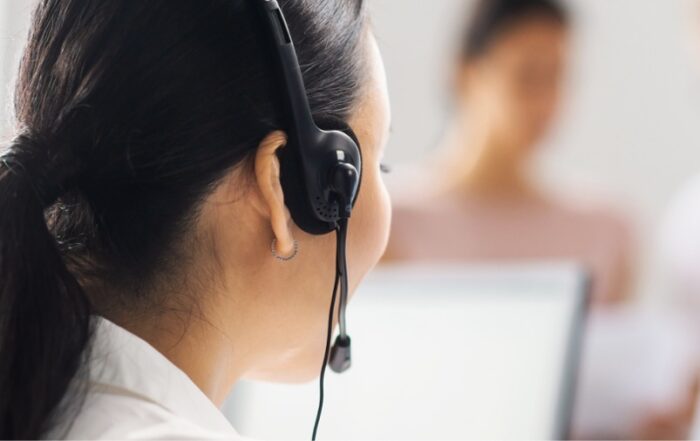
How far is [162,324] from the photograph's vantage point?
88 cm

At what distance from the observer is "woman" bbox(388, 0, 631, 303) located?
2.33 metres

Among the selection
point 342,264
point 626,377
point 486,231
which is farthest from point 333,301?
point 486,231

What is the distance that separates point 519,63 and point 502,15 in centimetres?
10

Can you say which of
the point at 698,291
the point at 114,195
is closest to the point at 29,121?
the point at 114,195

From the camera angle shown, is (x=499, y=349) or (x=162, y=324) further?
(x=499, y=349)

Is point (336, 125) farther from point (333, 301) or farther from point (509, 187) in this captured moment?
point (509, 187)

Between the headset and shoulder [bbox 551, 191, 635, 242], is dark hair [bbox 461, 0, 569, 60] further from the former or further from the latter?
the headset

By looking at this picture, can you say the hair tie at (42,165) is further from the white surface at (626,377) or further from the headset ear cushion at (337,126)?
the white surface at (626,377)

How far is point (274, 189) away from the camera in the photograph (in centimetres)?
88

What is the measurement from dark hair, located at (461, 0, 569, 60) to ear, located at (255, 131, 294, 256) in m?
1.53

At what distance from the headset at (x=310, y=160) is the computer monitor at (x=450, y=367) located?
1.59 ft

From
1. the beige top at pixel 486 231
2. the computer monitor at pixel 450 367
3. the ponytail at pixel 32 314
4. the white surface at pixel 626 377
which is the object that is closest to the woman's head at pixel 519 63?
the beige top at pixel 486 231

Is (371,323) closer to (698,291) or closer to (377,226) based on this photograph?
(377,226)

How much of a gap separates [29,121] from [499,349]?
69cm
